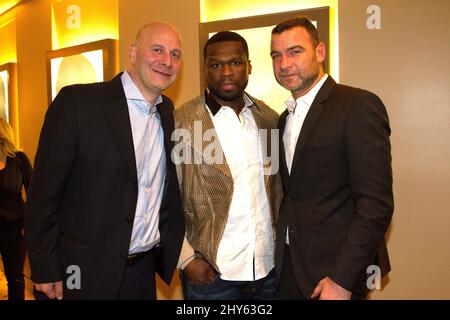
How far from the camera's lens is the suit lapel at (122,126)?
216cm

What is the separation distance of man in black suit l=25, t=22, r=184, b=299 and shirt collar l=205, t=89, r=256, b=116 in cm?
26

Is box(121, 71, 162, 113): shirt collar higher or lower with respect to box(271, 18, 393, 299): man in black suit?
higher

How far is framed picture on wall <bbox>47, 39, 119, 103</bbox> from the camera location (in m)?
4.25

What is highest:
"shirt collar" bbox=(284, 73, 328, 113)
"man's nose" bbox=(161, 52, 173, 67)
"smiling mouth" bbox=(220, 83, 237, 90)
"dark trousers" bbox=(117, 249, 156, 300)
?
"man's nose" bbox=(161, 52, 173, 67)

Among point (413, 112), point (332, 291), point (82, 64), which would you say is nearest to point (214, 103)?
point (332, 291)

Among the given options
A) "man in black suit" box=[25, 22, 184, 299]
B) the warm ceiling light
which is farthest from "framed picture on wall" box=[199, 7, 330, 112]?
the warm ceiling light

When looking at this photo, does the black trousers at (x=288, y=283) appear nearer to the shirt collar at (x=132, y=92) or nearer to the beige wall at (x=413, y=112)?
the beige wall at (x=413, y=112)

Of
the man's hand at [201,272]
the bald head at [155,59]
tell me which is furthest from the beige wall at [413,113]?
the man's hand at [201,272]

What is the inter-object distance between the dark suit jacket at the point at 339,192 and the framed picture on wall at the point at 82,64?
2.60m

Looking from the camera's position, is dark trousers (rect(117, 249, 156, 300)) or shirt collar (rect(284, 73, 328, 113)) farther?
dark trousers (rect(117, 249, 156, 300))

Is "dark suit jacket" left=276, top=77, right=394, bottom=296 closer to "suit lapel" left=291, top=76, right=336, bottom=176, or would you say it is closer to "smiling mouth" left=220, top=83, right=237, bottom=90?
"suit lapel" left=291, top=76, right=336, bottom=176

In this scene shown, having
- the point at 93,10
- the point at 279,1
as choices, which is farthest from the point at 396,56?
the point at 93,10

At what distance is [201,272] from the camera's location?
7.81ft
